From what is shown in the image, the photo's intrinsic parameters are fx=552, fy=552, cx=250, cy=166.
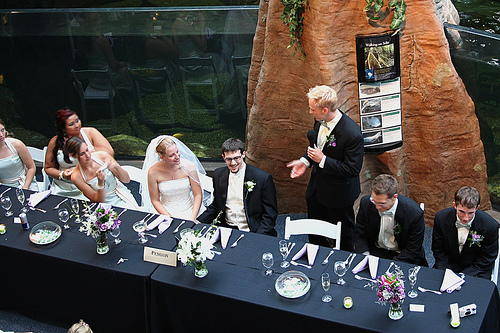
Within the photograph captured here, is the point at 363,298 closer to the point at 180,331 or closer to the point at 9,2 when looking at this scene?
the point at 180,331

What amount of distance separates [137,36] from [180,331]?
4.63 meters

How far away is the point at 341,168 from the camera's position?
4.73 m

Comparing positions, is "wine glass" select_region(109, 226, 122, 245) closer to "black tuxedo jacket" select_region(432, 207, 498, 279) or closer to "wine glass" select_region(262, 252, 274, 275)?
"wine glass" select_region(262, 252, 274, 275)

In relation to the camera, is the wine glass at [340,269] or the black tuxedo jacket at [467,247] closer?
the wine glass at [340,269]

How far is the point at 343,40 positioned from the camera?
5273 millimetres

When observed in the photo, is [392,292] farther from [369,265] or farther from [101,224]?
[101,224]

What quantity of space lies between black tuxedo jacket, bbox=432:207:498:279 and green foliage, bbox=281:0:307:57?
220 centimetres

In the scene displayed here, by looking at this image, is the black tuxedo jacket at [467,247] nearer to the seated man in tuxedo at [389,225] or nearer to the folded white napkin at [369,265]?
the seated man in tuxedo at [389,225]

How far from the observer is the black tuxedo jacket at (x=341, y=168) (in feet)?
15.5

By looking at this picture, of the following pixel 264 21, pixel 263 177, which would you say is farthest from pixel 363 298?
pixel 264 21

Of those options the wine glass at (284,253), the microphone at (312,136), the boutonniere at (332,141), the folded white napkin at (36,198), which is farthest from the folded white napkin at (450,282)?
the folded white napkin at (36,198)

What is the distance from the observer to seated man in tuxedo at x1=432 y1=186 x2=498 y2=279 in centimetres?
402

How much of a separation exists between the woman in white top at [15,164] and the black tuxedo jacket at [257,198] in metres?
2.25

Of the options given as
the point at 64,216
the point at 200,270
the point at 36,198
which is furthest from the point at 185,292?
the point at 36,198
